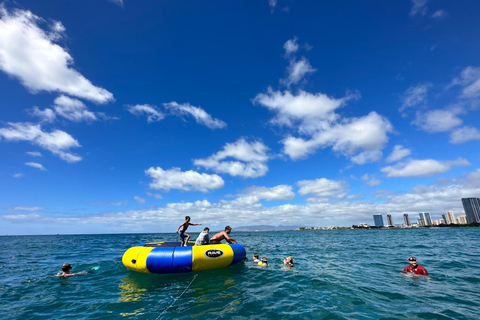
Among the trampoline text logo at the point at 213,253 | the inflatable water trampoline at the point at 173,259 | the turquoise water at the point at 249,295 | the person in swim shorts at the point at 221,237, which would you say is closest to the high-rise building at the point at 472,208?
the turquoise water at the point at 249,295

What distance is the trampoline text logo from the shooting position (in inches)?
409

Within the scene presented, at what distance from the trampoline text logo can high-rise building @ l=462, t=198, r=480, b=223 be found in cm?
23660

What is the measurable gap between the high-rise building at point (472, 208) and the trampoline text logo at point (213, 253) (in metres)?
237

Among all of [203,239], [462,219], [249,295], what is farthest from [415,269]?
[462,219]

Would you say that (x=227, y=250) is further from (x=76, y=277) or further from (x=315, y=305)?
(x=76, y=277)

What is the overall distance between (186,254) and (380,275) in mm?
9510

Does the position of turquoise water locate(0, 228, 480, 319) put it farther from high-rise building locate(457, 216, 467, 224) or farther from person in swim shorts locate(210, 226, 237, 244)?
high-rise building locate(457, 216, 467, 224)

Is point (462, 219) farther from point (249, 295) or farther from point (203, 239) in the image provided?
point (249, 295)

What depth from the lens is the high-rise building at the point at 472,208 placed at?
538ft

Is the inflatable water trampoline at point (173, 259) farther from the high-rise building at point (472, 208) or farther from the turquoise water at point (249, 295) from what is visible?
the high-rise building at point (472, 208)

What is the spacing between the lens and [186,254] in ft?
32.9

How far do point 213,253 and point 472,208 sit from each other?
245267 millimetres

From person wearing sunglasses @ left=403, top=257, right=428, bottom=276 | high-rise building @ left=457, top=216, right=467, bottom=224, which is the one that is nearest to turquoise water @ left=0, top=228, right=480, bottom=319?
person wearing sunglasses @ left=403, top=257, right=428, bottom=276

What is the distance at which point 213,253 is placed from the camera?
10562mm
